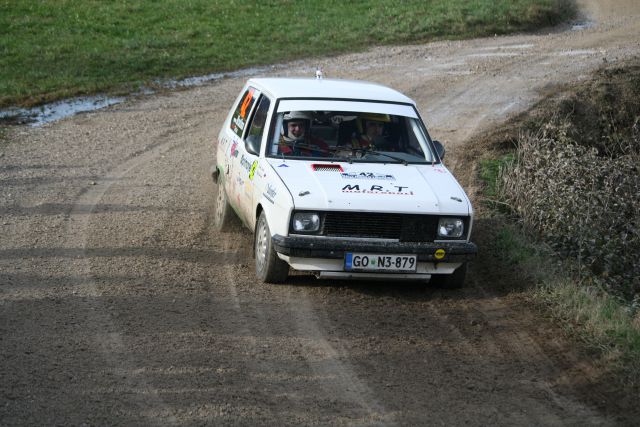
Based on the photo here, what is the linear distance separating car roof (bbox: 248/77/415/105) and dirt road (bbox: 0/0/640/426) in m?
1.61

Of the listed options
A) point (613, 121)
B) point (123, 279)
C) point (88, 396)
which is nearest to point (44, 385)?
point (88, 396)

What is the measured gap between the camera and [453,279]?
870cm

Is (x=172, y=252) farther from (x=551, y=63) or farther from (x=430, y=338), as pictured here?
(x=551, y=63)

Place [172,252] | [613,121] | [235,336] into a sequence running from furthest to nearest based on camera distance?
[613,121], [172,252], [235,336]

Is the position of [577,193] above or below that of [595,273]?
above

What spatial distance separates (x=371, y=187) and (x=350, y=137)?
113 centimetres

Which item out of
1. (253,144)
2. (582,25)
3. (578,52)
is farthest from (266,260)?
(582,25)

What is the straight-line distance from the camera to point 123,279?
8672 mm

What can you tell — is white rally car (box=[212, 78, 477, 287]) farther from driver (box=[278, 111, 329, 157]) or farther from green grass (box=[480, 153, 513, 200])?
green grass (box=[480, 153, 513, 200])

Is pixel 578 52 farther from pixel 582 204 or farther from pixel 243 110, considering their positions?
pixel 243 110

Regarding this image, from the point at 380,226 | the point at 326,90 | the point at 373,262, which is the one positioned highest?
Result: the point at 326,90

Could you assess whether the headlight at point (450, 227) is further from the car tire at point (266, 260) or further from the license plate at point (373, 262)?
the car tire at point (266, 260)

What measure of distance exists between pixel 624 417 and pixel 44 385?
12.3ft

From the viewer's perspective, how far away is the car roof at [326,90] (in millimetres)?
9680
